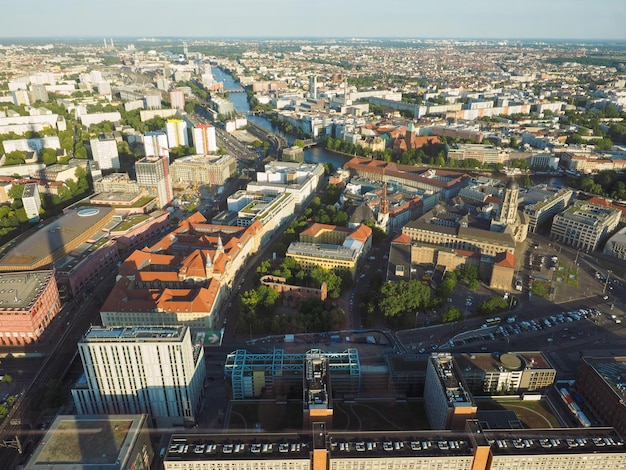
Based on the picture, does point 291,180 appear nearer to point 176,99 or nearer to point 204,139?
point 204,139

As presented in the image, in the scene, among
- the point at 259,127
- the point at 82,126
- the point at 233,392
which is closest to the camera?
the point at 233,392

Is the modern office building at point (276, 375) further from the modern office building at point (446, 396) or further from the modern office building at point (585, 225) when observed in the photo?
the modern office building at point (585, 225)

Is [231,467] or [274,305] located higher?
[231,467]

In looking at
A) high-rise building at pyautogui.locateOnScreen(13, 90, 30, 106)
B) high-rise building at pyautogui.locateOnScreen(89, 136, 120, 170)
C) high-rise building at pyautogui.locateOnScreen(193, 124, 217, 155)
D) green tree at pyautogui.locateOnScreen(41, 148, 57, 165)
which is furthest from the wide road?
high-rise building at pyautogui.locateOnScreen(13, 90, 30, 106)

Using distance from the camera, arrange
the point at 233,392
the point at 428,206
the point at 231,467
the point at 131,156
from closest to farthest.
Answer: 1. the point at 231,467
2. the point at 233,392
3. the point at 428,206
4. the point at 131,156

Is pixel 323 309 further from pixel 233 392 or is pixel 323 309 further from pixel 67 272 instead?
pixel 67 272

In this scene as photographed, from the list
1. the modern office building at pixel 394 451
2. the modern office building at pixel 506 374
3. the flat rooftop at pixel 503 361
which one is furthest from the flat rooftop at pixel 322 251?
the modern office building at pixel 394 451

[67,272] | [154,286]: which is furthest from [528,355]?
[67,272]

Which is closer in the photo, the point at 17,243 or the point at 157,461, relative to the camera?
the point at 157,461
